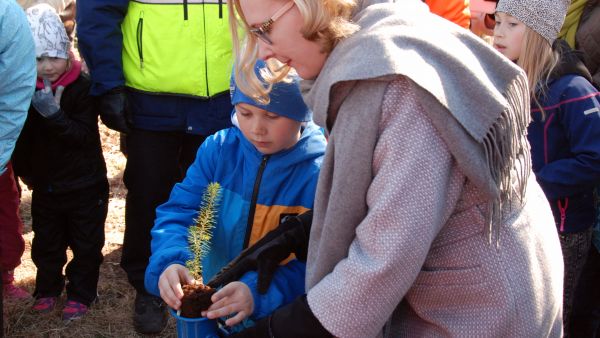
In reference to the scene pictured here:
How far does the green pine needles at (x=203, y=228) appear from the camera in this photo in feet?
6.69

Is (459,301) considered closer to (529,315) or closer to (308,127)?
(529,315)

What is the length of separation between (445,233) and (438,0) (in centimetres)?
251

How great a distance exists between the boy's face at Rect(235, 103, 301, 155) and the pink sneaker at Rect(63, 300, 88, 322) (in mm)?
2155

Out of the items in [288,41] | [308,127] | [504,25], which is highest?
[288,41]

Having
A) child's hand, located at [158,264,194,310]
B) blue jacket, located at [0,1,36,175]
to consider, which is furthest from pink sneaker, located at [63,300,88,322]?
child's hand, located at [158,264,194,310]

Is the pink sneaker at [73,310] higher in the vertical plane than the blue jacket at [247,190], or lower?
lower

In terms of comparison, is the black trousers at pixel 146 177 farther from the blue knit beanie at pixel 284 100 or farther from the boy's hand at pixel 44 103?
the blue knit beanie at pixel 284 100

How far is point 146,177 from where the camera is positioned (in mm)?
3674

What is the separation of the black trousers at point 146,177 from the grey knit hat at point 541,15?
5.60 ft

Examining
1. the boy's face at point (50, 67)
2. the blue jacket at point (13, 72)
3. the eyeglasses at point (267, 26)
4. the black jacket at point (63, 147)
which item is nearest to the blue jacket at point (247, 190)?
the eyeglasses at point (267, 26)

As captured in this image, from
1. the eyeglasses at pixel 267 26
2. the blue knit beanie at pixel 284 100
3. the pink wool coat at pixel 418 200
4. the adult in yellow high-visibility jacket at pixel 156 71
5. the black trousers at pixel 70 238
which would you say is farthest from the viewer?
the black trousers at pixel 70 238

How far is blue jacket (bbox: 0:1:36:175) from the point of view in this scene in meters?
3.01

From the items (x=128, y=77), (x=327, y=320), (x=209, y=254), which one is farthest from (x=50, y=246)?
(x=327, y=320)

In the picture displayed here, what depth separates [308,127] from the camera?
95.3 inches
